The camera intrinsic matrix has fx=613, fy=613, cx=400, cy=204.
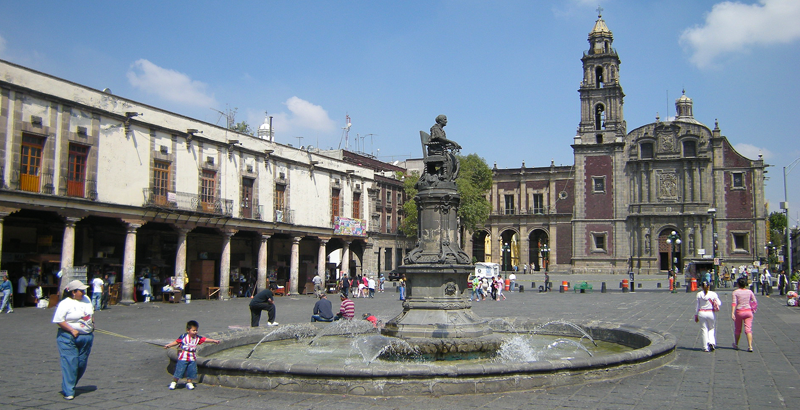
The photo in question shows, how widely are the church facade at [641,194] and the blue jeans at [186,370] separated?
57867mm

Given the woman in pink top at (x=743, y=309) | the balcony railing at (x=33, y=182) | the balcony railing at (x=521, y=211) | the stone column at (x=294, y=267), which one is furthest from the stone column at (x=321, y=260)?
Result: the balcony railing at (x=521, y=211)

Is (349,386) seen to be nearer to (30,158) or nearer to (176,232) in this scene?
(30,158)

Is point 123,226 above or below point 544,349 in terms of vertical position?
above

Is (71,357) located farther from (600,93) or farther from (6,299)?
(600,93)

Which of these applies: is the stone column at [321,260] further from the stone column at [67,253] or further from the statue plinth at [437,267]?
the statue plinth at [437,267]

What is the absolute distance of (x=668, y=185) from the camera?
63.0 m

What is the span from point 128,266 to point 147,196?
320 cm

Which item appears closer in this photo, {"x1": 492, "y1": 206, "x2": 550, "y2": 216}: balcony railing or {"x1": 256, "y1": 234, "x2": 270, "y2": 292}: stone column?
{"x1": 256, "y1": 234, "x2": 270, "y2": 292}: stone column

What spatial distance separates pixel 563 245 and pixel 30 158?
5639 centimetres

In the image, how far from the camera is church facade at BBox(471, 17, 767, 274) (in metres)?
60.9

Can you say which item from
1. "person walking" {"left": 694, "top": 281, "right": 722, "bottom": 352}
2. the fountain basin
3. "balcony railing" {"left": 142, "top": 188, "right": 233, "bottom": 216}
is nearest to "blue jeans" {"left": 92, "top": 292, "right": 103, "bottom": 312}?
"balcony railing" {"left": 142, "top": 188, "right": 233, "bottom": 216}

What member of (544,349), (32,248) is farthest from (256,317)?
(32,248)

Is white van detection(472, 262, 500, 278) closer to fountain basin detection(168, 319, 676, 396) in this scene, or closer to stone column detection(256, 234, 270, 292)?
stone column detection(256, 234, 270, 292)

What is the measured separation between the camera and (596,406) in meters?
7.32
